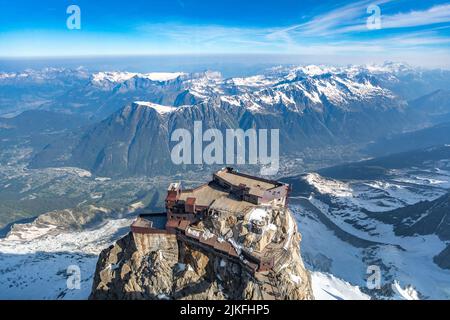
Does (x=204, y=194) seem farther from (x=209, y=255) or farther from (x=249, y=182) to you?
(x=209, y=255)

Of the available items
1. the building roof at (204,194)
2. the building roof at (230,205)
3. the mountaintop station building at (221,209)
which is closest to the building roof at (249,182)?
the mountaintop station building at (221,209)

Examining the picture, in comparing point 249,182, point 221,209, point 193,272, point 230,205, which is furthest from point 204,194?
point 193,272

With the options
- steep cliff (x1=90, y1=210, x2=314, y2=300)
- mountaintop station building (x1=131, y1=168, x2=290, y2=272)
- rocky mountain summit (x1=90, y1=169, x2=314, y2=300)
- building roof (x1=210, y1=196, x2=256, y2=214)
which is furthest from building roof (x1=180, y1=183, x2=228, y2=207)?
steep cliff (x1=90, y1=210, x2=314, y2=300)

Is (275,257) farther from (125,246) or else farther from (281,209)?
(125,246)

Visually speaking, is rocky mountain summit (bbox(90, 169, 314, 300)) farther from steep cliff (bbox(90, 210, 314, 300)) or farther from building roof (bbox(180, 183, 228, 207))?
building roof (bbox(180, 183, 228, 207))

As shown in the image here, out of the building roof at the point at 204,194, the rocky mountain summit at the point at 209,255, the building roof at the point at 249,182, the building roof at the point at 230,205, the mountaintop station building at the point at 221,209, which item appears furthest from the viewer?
the building roof at the point at 249,182

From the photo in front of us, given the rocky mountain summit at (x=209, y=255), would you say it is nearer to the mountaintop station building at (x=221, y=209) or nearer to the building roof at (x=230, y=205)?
the building roof at (x=230, y=205)
